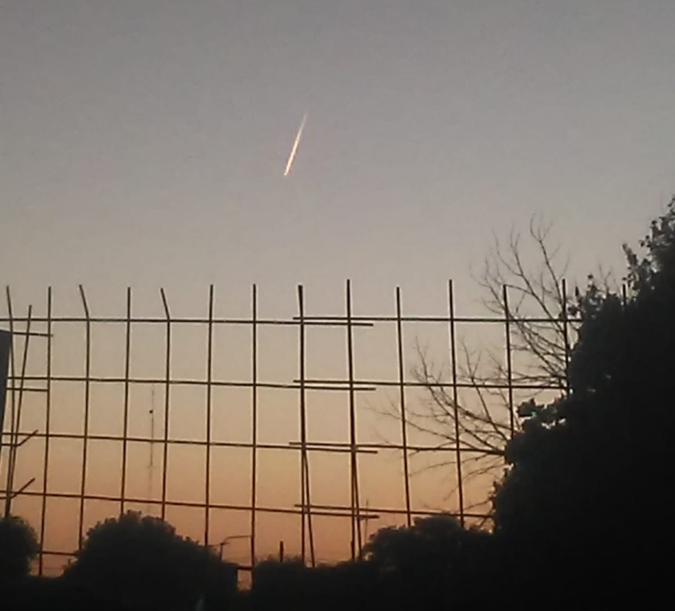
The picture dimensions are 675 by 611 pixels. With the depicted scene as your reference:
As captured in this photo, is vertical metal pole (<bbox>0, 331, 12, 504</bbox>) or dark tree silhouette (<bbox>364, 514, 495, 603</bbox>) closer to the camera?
dark tree silhouette (<bbox>364, 514, 495, 603</bbox>)

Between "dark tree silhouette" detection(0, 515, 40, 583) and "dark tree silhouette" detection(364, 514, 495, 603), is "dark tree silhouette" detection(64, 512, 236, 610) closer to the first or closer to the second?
"dark tree silhouette" detection(0, 515, 40, 583)

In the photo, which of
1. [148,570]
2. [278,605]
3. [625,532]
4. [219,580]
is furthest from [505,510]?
[148,570]

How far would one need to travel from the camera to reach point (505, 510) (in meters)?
7.74

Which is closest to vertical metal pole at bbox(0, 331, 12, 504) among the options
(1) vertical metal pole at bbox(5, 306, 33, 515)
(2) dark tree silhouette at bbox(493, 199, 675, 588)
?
(1) vertical metal pole at bbox(5, 306, 33, 515)

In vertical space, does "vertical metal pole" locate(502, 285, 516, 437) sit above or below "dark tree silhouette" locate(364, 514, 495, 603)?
above

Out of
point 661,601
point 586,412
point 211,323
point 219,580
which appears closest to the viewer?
point 661,601

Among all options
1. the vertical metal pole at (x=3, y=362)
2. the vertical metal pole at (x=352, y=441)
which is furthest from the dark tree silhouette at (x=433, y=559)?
the vertical metal pole at (x=3, y=362)

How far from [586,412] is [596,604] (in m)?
1.55

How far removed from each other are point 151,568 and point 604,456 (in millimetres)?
4185

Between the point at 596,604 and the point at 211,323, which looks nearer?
the point at 596,604

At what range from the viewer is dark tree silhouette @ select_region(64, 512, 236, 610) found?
833 centimetres

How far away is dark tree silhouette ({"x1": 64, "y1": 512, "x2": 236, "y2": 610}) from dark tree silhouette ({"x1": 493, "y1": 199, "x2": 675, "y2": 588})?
2722mm

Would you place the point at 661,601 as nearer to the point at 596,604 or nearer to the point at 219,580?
the point at 596,604

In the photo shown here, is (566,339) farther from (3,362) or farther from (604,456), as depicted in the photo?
(3,362)
